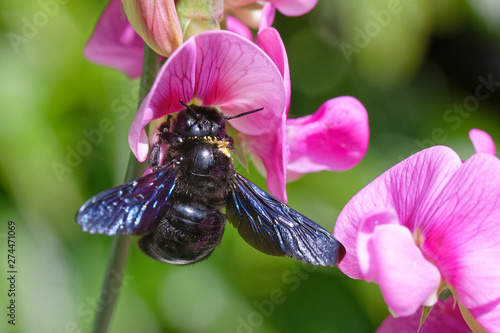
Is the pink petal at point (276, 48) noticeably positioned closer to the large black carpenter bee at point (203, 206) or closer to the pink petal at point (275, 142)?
the pink petal at point (275, 142)

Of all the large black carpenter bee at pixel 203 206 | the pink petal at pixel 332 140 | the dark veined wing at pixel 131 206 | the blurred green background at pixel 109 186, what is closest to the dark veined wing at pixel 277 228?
the large black carpenter bee at pixel 203 206

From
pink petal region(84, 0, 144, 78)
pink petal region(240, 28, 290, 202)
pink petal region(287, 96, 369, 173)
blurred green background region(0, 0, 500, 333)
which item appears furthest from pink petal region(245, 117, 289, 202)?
blurred green background region(0, 0, 500, 333)

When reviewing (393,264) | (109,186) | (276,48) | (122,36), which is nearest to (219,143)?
(276,48)

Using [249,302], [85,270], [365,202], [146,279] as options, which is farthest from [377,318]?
[365,202]

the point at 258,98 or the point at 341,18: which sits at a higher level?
the point at 258,98

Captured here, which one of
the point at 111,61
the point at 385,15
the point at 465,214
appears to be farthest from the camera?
the point at 385,15

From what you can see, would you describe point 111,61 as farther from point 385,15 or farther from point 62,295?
point 385,15
